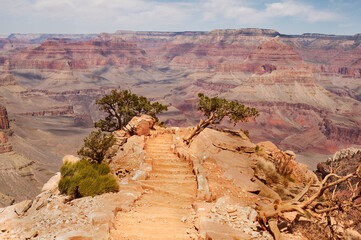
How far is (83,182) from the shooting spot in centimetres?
1426

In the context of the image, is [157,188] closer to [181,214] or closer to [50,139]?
[181,214]

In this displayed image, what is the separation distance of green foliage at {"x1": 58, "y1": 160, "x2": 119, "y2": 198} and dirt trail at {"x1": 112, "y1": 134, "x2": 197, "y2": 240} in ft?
6.13

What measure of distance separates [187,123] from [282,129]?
169ft

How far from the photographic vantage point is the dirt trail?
11.2 metres

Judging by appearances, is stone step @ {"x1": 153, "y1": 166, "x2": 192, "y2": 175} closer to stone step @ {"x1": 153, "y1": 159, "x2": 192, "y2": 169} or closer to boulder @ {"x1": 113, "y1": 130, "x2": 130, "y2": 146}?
stone step @ {"x1": 153, "y1": 159, "x2": 192, "y2": 169}

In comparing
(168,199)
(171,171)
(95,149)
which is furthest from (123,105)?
(168,199)

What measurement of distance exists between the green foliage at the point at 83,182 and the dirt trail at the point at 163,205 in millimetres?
1869

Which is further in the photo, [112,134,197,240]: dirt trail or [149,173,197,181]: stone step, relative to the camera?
[149,173,197,181]: stone step

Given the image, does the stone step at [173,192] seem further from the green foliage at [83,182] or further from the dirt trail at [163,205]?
the green foliage at [83,182]

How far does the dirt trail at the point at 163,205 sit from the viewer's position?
1123 centimetres

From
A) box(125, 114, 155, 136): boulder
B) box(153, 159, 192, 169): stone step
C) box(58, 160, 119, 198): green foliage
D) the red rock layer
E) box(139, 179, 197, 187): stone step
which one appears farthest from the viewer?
the red rock layer

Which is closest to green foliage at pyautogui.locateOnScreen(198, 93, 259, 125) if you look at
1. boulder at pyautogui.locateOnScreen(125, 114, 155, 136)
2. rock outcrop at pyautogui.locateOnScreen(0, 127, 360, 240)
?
rock outcrop at pyautogui.locateOnScreen(0, 127, 360, 240)

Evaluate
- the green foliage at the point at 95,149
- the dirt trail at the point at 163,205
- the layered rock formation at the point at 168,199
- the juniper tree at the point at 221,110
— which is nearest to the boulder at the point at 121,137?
the layered rock formation at the point at 168,199

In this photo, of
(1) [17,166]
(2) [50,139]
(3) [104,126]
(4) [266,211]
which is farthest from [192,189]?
(2) [50,139]
